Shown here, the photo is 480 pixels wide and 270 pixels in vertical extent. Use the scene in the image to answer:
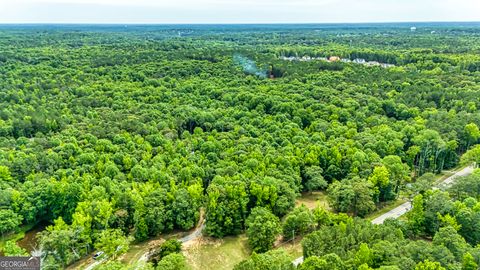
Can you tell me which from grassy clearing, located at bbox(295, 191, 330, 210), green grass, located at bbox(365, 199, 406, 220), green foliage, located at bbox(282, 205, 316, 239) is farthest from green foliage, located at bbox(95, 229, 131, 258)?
green grass, located at bbox(365, 199, 406, 220)

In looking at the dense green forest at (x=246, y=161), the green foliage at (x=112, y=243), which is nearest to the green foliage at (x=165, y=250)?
the dense green forest at (x=246, y=161)

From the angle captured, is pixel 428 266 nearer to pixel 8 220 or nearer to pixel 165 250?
pixel 165 250

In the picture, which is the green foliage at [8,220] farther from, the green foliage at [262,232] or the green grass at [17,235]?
the green foliage at [262,232]

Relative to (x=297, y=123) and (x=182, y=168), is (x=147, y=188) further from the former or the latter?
(x=297, y=123)

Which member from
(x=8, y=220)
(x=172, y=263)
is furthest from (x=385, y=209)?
(x=8, y=220)

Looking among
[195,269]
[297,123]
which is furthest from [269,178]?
[297,123]

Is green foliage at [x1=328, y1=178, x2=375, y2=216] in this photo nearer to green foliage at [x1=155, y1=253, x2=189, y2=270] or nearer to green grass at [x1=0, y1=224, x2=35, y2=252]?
green foliage at [x1=155, y1=253, x2=189, y2=270]
